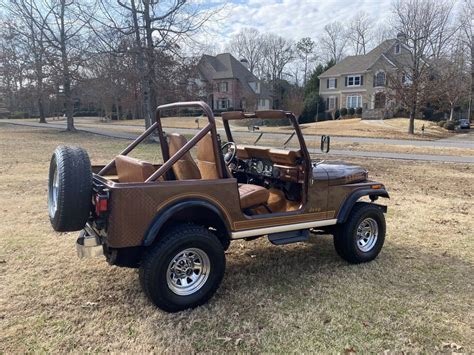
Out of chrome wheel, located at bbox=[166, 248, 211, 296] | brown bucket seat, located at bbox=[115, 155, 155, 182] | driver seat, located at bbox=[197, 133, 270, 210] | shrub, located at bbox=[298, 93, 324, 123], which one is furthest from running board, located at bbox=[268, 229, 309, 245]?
shrub, located at bbox=[298, 93, 324, 123]

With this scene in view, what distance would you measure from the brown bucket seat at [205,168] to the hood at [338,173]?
63 centimetres

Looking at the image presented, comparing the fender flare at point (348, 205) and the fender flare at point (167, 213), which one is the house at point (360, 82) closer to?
the fender flare at point (348, 205)

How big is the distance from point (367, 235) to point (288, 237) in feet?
4.01

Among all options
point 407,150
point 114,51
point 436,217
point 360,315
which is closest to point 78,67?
point 114,51

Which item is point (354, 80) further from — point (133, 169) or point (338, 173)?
point (133, 169)

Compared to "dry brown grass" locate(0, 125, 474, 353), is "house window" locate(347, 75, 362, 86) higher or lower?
higher

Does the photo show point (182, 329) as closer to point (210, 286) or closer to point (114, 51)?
point (210, 286)

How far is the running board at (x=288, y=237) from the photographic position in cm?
411

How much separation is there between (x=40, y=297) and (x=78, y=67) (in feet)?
83.8

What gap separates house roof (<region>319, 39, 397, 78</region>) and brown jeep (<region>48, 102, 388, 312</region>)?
46.2 meters

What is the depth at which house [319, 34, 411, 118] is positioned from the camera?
45219mm

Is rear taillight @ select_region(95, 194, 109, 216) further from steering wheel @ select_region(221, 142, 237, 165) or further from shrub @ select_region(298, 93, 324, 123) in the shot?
shrub @ select_region(298, 93, 324, 123)

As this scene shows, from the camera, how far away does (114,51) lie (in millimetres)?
19000

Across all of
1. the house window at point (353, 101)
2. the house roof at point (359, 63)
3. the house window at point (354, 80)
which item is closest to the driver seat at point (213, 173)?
the house roof at point (359, 63)
